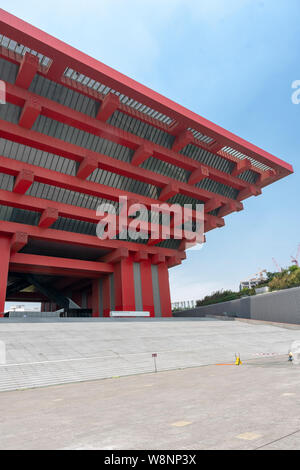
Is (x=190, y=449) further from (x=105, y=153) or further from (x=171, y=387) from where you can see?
(x=105, y=153)

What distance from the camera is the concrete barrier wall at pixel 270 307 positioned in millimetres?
35781

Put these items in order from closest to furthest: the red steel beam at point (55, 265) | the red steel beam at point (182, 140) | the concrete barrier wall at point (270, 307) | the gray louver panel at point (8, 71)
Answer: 1. the gray louver panel at point (8, 71)
2. the red steel beam at point (182, 140)
3. the red steel beam at point (55, 265)
4. the concrete barrier wall at point (270, 307)

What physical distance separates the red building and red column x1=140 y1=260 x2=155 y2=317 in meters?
0.12

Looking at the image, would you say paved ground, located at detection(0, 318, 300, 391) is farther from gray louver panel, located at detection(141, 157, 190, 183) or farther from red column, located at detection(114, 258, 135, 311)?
gray louver panel, located at detection(141, 157, 190, 183)

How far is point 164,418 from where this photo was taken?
205 inches

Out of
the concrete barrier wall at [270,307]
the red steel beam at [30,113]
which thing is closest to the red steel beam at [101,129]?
the red steel beam at [30,113]

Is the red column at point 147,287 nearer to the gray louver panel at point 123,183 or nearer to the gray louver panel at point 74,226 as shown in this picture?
the gray louver panel at point 74,226

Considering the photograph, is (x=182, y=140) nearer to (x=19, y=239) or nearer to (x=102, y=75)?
(x=102, y=75)

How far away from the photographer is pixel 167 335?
21.6 metres

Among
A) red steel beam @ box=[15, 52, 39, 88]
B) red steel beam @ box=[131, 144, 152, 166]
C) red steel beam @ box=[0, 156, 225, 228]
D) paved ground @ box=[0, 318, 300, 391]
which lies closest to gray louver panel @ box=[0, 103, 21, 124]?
red steel beam @ box=[15, 52, 39, 88]

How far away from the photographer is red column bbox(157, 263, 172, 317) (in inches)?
1527

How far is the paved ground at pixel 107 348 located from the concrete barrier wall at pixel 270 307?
434 inches

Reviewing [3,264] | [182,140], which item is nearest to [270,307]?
[182,140]
